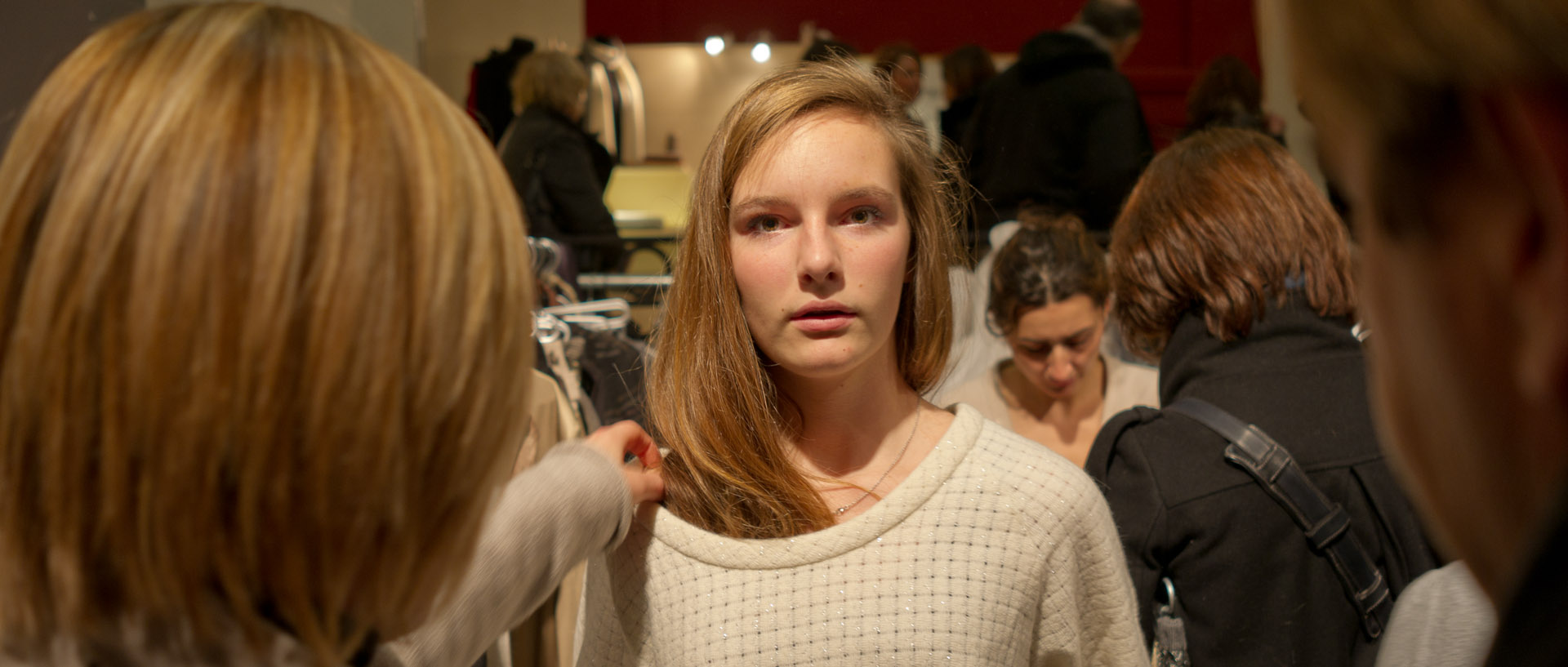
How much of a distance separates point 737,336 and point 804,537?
0.24 metres

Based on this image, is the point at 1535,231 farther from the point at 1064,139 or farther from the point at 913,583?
the point at 1064,139

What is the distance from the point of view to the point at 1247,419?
1.44 metres

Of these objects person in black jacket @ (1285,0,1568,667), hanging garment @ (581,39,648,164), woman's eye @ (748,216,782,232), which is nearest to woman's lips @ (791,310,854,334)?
woman's eye @ (748,216,782,232)

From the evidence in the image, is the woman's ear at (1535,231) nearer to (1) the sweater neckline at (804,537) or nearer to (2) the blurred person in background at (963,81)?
(1) the sweater neckline at (804,537)

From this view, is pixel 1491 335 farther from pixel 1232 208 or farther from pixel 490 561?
pixel 1232 208

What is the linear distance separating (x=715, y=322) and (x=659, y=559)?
0.91 ft

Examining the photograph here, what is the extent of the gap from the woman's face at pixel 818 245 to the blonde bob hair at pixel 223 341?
538 millimetres

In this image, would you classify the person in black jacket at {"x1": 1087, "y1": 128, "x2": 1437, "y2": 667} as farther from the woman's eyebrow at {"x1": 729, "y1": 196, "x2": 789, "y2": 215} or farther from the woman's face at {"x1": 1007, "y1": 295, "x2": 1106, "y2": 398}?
the woman's eyebrow at {"x1": 729, "y1": 196, "x2": 789, "y2": 215}

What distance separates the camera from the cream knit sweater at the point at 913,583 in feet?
3.54

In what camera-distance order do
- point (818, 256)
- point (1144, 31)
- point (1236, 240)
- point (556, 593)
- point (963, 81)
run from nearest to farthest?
point (818, 256)
point (1236, 240)
point (556, 593)
point (1144, 31)
point (963, 81)

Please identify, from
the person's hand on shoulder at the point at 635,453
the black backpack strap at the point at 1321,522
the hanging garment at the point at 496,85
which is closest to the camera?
the person's hand on shoulder at the point at 635,453

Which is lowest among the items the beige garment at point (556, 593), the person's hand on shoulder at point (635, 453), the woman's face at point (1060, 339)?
the beige garment at point (556, 593)

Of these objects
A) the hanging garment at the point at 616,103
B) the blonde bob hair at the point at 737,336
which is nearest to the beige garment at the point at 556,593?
the blonde bob hair at the point at 737,336

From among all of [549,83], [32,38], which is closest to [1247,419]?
[32,38]
